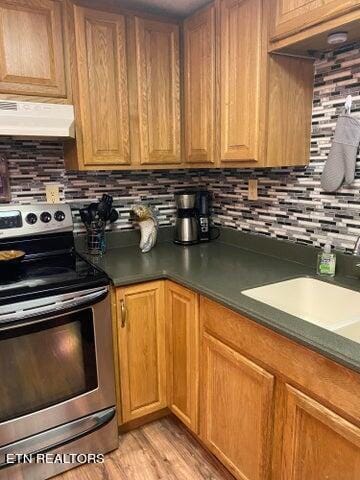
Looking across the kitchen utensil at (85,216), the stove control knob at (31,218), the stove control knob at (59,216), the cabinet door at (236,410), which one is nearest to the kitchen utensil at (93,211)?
the kitchen utensil at (85,216)

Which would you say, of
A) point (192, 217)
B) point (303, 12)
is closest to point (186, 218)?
point (192, 217)

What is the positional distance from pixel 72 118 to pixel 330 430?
160 cm

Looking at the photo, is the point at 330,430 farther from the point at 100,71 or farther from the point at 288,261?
the point at 100,71

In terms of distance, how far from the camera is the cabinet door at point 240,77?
157 cm

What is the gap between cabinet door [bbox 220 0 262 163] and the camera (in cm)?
157

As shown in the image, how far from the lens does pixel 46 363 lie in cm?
153

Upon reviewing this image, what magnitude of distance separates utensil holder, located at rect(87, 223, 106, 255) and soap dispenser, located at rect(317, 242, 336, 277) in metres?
1.13

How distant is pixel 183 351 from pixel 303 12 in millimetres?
1476

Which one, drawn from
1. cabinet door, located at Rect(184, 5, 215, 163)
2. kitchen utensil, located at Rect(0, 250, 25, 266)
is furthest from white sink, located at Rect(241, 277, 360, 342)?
kitchen utensil, located at Rect(0, 250, 25, 266)

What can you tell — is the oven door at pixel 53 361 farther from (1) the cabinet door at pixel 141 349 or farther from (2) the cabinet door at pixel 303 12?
(2) the cabinet door at pixel 303 12

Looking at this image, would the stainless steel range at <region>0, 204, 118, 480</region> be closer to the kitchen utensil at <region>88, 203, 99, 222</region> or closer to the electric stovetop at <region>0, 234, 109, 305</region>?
the electric stovetop at <region>0, 234, 109, 305</region>

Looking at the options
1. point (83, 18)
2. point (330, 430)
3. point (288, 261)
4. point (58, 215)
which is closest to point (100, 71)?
point (83, 18)

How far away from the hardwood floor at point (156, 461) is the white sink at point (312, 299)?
31.7 inches

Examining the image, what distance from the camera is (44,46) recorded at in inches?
65.2
